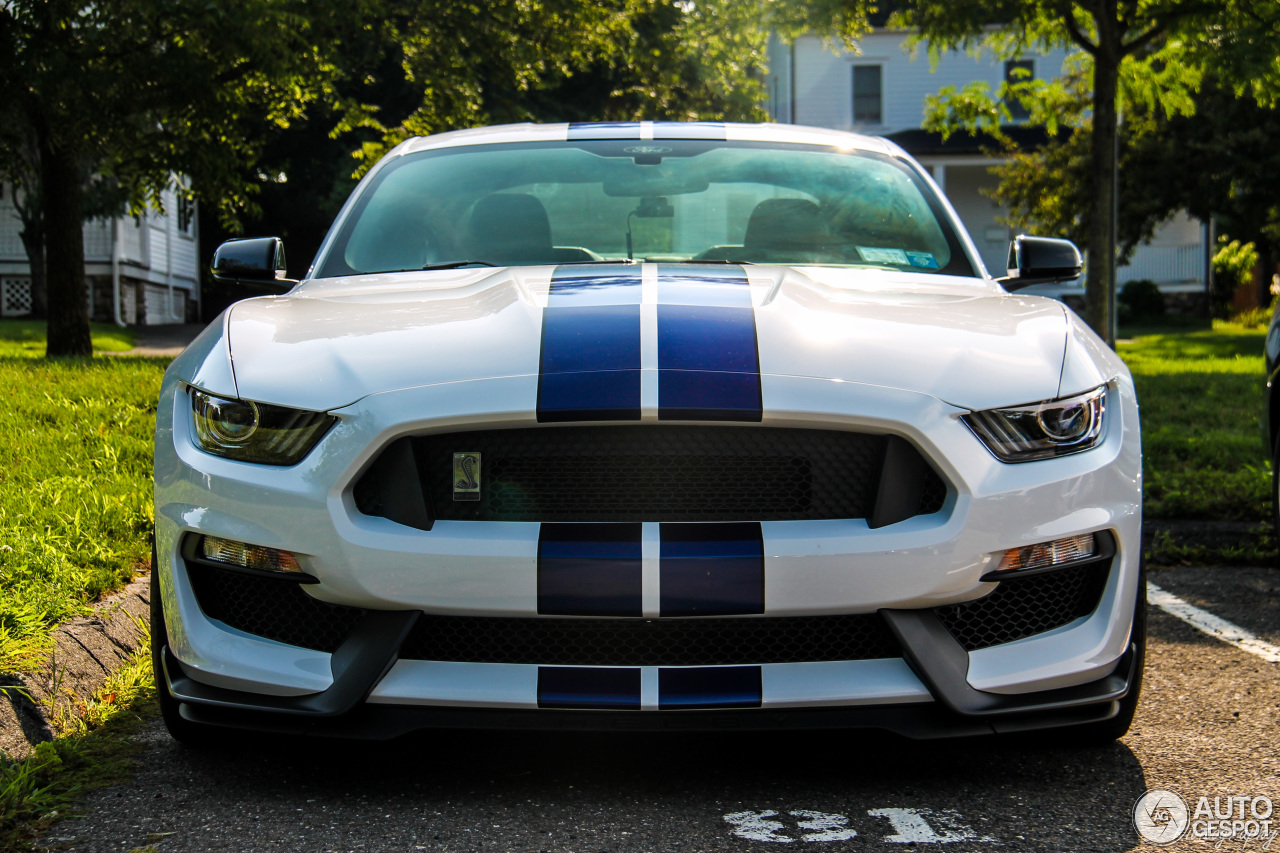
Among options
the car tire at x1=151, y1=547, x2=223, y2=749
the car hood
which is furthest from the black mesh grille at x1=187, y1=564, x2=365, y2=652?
the car hood

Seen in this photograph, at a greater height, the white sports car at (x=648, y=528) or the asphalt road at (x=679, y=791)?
the white sports car at (x=648, y=528)

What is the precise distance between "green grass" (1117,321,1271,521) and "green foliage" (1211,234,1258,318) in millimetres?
16874

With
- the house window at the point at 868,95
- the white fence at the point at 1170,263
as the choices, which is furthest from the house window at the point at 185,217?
the white fence at the point at 1170,263

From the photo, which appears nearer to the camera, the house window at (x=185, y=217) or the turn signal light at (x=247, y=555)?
the turn signal light at (x=247, y=555)

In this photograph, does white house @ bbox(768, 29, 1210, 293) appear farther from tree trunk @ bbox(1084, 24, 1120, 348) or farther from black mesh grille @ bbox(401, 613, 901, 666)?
black mesh grille @ bbox(401, 613, 901, 666)

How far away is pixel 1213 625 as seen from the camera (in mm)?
4352

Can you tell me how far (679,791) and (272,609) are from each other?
36.4 inches

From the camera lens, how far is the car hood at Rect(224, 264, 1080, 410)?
8.68ft

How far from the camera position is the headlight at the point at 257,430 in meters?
2.63

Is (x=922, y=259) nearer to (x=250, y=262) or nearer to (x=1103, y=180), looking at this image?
(x=250, y=262)

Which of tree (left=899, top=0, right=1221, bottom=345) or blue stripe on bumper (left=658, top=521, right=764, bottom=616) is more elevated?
tree (left=899, top=0, right=1221, bottom=345)

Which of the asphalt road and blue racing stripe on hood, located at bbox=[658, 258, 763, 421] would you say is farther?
blue racing stripe on hood, located at bbox=[658, 258, 763, 421]

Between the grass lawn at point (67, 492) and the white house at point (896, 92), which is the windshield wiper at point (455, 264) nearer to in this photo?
the grass lawn at point (67, 492)

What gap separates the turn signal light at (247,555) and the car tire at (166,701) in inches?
7.7
